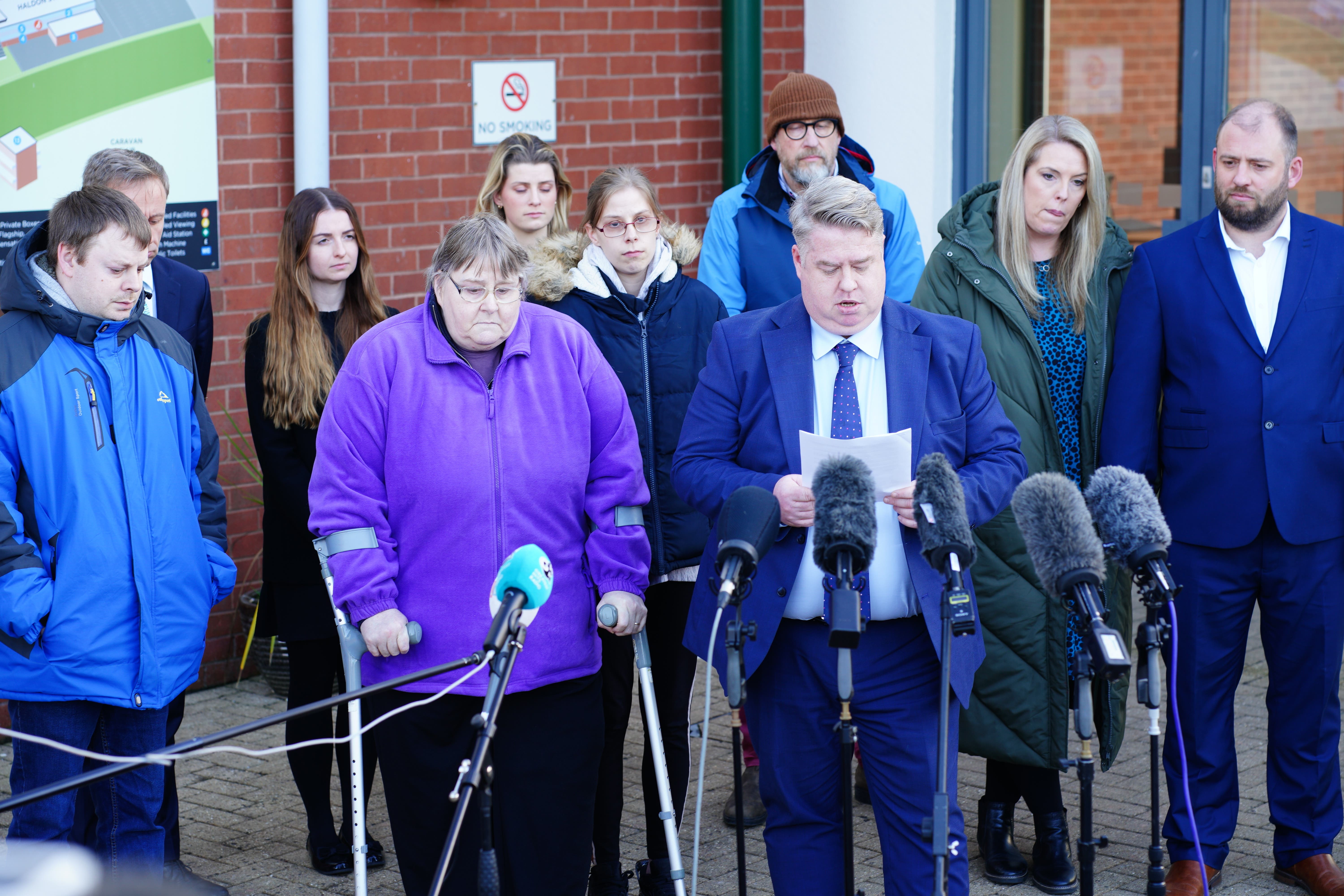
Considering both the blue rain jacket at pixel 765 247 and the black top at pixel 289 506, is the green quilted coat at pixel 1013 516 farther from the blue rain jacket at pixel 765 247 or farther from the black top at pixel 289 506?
the black top at pixel 289 506

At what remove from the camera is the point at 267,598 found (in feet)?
16.4

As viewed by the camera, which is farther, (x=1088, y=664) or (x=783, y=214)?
(x=783, y=214)

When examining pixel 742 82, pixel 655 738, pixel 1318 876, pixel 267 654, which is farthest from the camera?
pixel 742 82

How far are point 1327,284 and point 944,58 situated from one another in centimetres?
384

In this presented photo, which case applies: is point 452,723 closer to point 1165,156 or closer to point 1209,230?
point 1209,230

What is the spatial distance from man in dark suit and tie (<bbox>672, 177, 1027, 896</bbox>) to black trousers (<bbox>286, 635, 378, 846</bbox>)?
1.70 meters

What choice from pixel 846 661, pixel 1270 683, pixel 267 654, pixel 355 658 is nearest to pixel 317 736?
pixel 355 658

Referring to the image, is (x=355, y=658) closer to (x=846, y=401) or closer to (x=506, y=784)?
(x=506, y=784)

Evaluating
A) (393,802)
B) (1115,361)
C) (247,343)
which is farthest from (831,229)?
(247,343)

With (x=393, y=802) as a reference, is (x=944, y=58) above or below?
above

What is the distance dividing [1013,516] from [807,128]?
1.65 metres

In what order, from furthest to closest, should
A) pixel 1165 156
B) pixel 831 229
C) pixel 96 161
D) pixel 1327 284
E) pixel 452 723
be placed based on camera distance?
pixel 1165 156
pixel 96 161
pixel 1327 284
pixel 452 723
pixel 831 229

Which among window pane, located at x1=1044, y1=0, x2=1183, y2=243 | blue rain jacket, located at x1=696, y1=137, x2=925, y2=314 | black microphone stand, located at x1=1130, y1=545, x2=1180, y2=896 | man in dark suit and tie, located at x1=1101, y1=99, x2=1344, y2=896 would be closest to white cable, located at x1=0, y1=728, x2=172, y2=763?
black microphone stand, located at x1=1130, y1=545, x2=1180, y2=896

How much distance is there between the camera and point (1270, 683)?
4.68m
